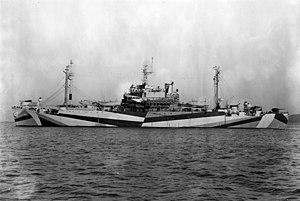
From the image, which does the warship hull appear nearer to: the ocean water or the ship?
the ship

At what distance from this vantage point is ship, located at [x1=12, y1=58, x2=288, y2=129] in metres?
66.1

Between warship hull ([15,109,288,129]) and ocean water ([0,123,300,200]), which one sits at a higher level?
warship hull ([15,109,288,129])

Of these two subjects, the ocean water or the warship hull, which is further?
the warship hull

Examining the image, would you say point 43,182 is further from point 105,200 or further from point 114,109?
point 114,109

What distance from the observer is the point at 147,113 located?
67.2m

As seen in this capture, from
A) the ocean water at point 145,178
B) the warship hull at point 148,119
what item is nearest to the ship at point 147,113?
the warship hull at point 148,119

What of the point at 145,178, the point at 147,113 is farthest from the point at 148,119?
the point at 145,178

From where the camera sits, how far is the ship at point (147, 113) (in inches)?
2603

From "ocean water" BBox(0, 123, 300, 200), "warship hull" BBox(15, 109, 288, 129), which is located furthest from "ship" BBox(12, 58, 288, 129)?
"ocean water" BBox(0, 123, 300, 200)

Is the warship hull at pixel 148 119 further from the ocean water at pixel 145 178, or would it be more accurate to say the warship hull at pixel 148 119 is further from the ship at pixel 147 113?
the ocean water at pixel 145 178

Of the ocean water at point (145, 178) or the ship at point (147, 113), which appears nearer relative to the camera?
the ocean water at point (145, 178)

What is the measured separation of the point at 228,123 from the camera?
69.1 metres

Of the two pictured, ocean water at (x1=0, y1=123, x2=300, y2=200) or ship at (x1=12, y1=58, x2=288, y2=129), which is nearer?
ocean water at (x1=0, y1=123, x2=300, y2=200)

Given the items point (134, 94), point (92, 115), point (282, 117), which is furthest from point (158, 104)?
point (282, 117)
